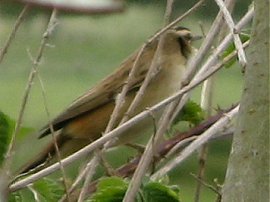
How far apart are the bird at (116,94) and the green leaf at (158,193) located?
1.28 meters

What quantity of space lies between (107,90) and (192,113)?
1181 mm

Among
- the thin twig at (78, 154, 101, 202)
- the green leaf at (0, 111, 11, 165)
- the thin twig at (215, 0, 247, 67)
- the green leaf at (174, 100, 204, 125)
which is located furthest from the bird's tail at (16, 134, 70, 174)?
the thin twig at (215, 0, 247, 67)

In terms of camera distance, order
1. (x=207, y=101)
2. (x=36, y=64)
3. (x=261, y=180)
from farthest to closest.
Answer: (x=207, y=101) → (x=36, y=64) → (x=261, y=180)

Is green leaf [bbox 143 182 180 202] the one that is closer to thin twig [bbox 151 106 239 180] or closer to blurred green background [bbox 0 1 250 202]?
thin twig [bbox 151 106 239 180]

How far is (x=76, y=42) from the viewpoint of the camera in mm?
12016

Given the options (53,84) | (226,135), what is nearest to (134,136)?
(226,135)

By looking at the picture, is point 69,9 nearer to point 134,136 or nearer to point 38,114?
point 134,136

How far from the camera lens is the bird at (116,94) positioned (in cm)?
362

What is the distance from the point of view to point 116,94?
368 centimetres

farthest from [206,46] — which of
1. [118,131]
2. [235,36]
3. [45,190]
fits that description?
[45,190]

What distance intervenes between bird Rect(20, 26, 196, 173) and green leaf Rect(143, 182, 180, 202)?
1.28 meters

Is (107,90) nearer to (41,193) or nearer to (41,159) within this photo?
(41,159)

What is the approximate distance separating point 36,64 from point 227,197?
24.8 inches

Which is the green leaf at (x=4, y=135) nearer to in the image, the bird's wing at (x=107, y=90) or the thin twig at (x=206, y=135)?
the thin twig at (x=206, y=135)
